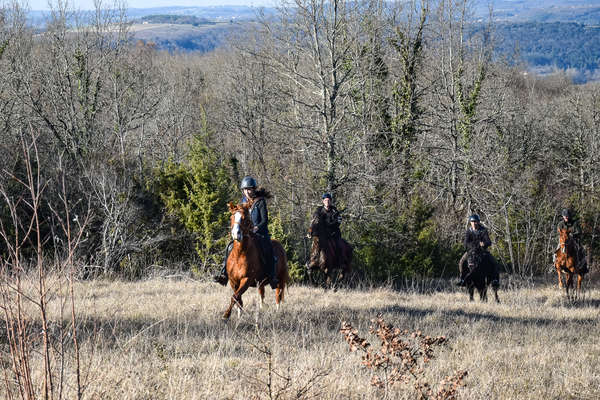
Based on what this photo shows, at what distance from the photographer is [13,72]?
2327 cm

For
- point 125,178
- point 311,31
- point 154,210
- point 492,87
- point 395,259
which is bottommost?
point 395,259

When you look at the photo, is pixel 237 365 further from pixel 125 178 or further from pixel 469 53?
pixel 469 53

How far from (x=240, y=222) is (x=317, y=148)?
10.1 meters

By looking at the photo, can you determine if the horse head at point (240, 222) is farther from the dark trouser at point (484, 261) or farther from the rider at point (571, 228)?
the rider at point (571, 228)

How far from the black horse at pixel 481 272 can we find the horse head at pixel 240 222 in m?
5.81

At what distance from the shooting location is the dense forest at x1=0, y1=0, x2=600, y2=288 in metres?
17.8

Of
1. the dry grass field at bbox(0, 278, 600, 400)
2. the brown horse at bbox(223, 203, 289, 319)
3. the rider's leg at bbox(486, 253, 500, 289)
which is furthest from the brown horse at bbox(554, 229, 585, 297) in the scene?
the brown horse at bbox(223, 203, 289, 319)

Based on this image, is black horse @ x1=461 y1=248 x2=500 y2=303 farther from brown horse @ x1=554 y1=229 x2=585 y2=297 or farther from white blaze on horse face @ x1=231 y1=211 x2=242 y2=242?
white blaze on horse face @ x1=231 y1=211 x2=242 y2=242

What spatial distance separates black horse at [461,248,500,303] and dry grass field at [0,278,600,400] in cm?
80

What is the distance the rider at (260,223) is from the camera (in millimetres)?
9070

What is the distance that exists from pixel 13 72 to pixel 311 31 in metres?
12.8

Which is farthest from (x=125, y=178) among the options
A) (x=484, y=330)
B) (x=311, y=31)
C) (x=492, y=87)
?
(x=492, y=87)

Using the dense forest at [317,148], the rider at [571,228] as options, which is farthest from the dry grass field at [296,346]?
the dense forest at [317,148]

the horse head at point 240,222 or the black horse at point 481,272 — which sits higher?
the horse head at point 240,222
